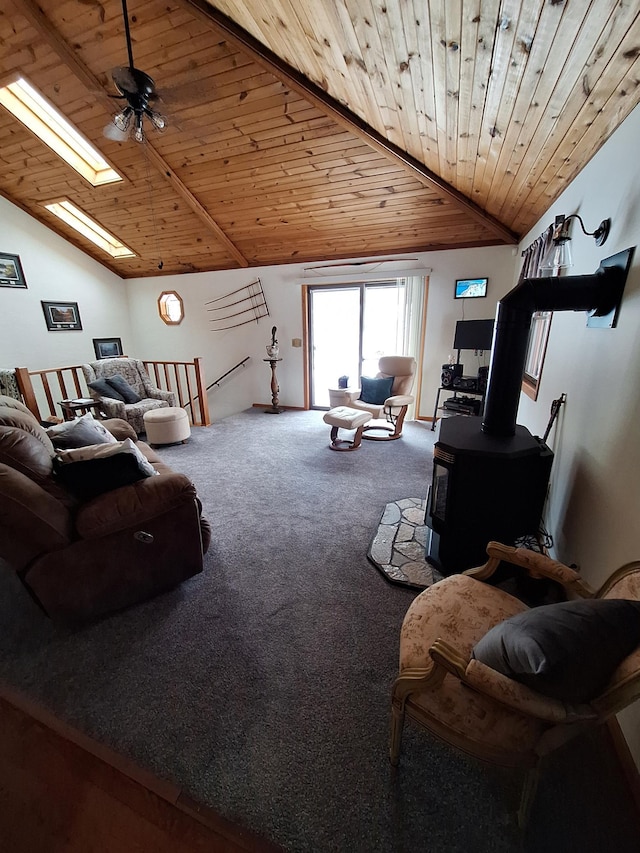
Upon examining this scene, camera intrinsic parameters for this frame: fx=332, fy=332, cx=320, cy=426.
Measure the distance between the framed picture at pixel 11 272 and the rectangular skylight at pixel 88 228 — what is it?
96cm

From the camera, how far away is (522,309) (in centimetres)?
177

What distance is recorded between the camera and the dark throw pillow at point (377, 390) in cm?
435

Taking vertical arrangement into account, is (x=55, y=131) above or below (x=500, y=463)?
above

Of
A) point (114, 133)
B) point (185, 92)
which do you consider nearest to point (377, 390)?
point (185, 92)

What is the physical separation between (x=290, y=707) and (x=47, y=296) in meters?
6.96

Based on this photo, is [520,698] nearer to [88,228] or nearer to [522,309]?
[522,309]

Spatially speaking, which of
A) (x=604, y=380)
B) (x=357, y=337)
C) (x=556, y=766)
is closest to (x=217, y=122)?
(x=357, y=337)

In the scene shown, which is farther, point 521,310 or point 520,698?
point 521,310

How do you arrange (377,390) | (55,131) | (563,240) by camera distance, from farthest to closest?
1. (377,390)
2. (55,131)
3. (563,240)

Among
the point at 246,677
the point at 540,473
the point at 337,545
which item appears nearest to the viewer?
the point at 246,677

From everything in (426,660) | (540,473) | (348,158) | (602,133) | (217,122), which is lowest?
(426,660)

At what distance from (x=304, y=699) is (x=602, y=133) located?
3.01 metres

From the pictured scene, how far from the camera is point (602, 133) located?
1703mm

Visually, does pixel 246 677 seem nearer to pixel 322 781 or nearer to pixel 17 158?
pixel 322 781
